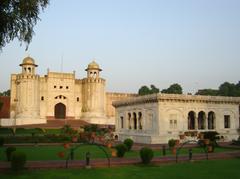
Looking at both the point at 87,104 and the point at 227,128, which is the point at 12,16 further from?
the point at 87,104

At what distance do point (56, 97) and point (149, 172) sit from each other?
42527 mm

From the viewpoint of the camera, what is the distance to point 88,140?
29.5m

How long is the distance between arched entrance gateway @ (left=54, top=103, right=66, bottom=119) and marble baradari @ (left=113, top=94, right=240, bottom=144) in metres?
20.7

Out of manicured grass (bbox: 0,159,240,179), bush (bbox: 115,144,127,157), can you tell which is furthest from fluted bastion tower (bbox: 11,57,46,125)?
manicured grass (bbox: 0,159,240,179)

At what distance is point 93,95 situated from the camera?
54.0 m

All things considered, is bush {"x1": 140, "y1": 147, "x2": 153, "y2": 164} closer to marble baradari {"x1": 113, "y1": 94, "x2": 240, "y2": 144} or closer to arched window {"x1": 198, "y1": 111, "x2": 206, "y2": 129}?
marble baradari {"x1": 113, "y1": 94, "x2": 240, "y2": 144}

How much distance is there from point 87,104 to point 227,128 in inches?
1053

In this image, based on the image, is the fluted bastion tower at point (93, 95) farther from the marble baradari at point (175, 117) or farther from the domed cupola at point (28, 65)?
the marble baradari at point (175, 117)

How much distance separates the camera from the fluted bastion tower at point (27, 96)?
48625mm

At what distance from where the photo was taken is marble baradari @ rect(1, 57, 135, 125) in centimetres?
4903

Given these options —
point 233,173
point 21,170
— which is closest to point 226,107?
point 233,173

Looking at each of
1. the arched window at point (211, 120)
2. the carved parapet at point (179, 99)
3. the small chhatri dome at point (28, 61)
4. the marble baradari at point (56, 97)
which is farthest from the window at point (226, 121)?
the small chhatri dome at point (28, 61)

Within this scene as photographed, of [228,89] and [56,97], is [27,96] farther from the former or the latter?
[228,89]

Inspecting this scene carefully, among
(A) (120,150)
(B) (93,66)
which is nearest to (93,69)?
(B) (93,66)
